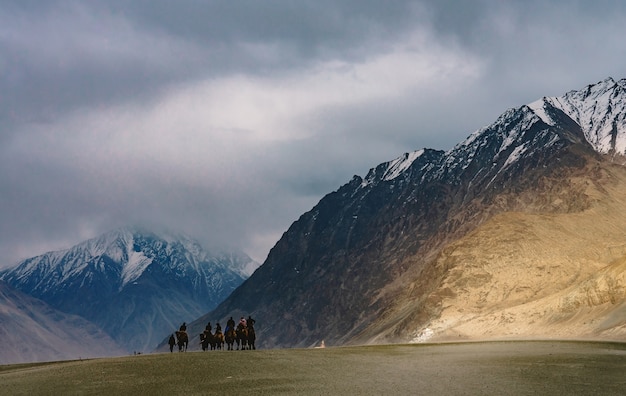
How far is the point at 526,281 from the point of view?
133000 mm

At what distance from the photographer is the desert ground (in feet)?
95.5

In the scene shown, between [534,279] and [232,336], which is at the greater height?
[534,279]

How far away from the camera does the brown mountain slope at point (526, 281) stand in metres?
95.0

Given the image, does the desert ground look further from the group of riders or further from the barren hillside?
the barren hillside

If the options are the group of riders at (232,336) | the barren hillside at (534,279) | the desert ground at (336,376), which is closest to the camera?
the desert ground at (336,376)

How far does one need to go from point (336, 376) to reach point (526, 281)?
106973 mm

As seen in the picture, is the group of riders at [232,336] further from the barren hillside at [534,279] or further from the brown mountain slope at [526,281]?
the brown mountain slope at [526,281]

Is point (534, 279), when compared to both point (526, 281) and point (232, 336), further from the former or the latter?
point (232, 336)

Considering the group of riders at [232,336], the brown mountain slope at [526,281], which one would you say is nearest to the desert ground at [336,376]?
the group of riders at [232,336]

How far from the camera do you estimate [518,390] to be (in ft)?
92.1

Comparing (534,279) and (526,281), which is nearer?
(534,279)

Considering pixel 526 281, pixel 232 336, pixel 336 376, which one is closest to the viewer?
pixel 336 376

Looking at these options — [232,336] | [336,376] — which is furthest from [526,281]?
[336,376]

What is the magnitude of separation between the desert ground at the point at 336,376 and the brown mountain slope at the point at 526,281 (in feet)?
168
